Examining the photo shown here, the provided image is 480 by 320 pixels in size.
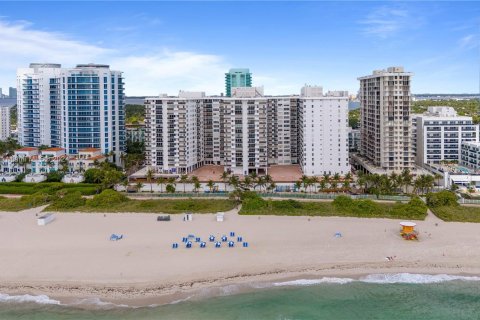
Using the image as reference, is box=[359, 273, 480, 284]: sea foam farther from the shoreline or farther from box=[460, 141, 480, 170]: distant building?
box=[460, 141, 480, 170]: distant building

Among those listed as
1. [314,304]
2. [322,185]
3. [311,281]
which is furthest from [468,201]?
[314,304]

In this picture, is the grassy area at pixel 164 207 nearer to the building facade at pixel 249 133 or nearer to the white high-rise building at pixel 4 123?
the building facade at pixel 249 133

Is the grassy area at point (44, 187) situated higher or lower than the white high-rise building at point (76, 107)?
lower

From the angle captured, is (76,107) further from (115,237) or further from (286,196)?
(115,237)

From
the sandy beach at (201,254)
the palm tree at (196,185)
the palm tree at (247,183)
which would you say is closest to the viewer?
the sandy beach at (201,254)

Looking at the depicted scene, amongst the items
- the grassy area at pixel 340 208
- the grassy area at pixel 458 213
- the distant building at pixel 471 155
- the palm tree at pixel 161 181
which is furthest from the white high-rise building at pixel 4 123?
the grassy area at pixel 458 213
